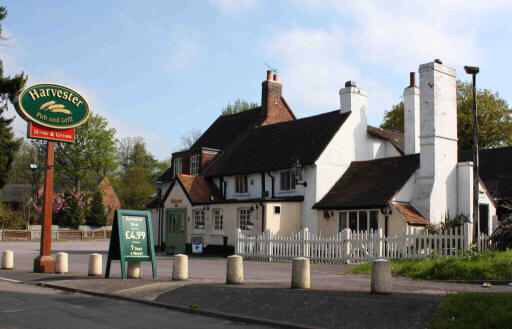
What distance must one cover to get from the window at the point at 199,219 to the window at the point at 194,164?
555cm

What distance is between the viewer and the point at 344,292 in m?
12.5

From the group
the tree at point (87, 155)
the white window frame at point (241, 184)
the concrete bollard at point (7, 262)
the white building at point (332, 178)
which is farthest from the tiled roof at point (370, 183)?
the tree at point (87, 155)

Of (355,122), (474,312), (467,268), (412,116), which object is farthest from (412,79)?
(474,312)

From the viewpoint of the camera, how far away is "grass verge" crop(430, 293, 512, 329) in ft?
30.2

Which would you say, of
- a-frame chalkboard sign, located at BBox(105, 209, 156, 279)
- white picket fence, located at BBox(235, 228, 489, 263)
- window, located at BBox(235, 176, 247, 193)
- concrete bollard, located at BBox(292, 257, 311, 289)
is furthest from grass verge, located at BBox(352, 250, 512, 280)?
window, located at BBox(235, 176, 247, 193)

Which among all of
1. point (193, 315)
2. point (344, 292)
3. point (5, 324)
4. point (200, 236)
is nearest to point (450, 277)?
point (344, 292)

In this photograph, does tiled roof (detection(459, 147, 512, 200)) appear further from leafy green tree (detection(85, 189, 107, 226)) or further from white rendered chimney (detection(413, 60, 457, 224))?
leafy green tree (detection(85, 189, 107, 226))

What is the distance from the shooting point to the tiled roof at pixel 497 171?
31.9 meters

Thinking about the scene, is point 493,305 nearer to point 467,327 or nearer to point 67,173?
point 467,327

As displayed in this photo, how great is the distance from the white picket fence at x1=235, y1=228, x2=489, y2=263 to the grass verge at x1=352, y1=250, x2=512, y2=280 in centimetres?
309

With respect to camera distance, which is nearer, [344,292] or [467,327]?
[467,327]

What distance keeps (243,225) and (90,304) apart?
58.4ft

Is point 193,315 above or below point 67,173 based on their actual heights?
below

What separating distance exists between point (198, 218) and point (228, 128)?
11.5 meters
